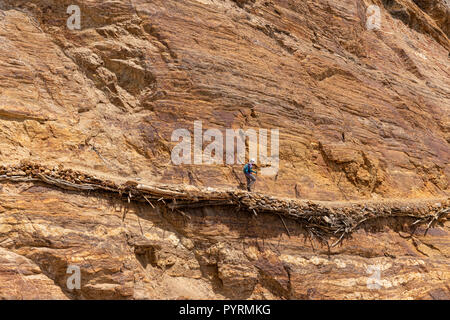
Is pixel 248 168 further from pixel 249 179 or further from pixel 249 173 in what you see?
pixel 249 179

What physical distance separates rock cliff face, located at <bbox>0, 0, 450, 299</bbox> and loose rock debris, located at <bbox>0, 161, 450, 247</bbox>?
19 cm

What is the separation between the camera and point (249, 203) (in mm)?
9664

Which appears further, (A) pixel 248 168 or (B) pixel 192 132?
(B) pixel 192 132

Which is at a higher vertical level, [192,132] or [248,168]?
[192,132]
